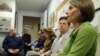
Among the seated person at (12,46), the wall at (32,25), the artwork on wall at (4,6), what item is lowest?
the seated person at (12,46)

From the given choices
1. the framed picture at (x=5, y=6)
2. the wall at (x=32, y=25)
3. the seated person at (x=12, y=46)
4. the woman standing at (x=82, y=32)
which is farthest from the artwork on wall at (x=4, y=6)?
the woman standing at (x=82, y=32)

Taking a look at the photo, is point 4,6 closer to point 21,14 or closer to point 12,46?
point 12,46

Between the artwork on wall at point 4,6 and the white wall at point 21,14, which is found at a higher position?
the artwork on wall at point 4,6

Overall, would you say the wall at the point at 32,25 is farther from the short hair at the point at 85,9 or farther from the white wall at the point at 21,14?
the short hair at the point at 85,9

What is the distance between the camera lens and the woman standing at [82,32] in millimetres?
1157

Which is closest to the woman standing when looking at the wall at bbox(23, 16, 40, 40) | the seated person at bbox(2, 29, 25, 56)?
the seated person at bbox(2, 29, 25, 56)

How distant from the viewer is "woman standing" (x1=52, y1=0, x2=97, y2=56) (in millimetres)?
1157

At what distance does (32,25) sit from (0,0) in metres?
4.83

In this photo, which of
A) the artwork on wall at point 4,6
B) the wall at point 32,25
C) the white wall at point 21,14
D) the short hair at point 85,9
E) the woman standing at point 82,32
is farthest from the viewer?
the wall at point 32,25

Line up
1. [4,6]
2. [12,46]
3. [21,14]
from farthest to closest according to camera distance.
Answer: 1. [21,14]
2. [4,6]
3. [12,46]

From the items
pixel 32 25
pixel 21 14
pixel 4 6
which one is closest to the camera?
pixel 4 6

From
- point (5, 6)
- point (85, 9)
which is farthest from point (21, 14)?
point (85, 9)

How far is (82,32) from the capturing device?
46.3 inches

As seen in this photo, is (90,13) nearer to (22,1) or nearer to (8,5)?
(8,5)
